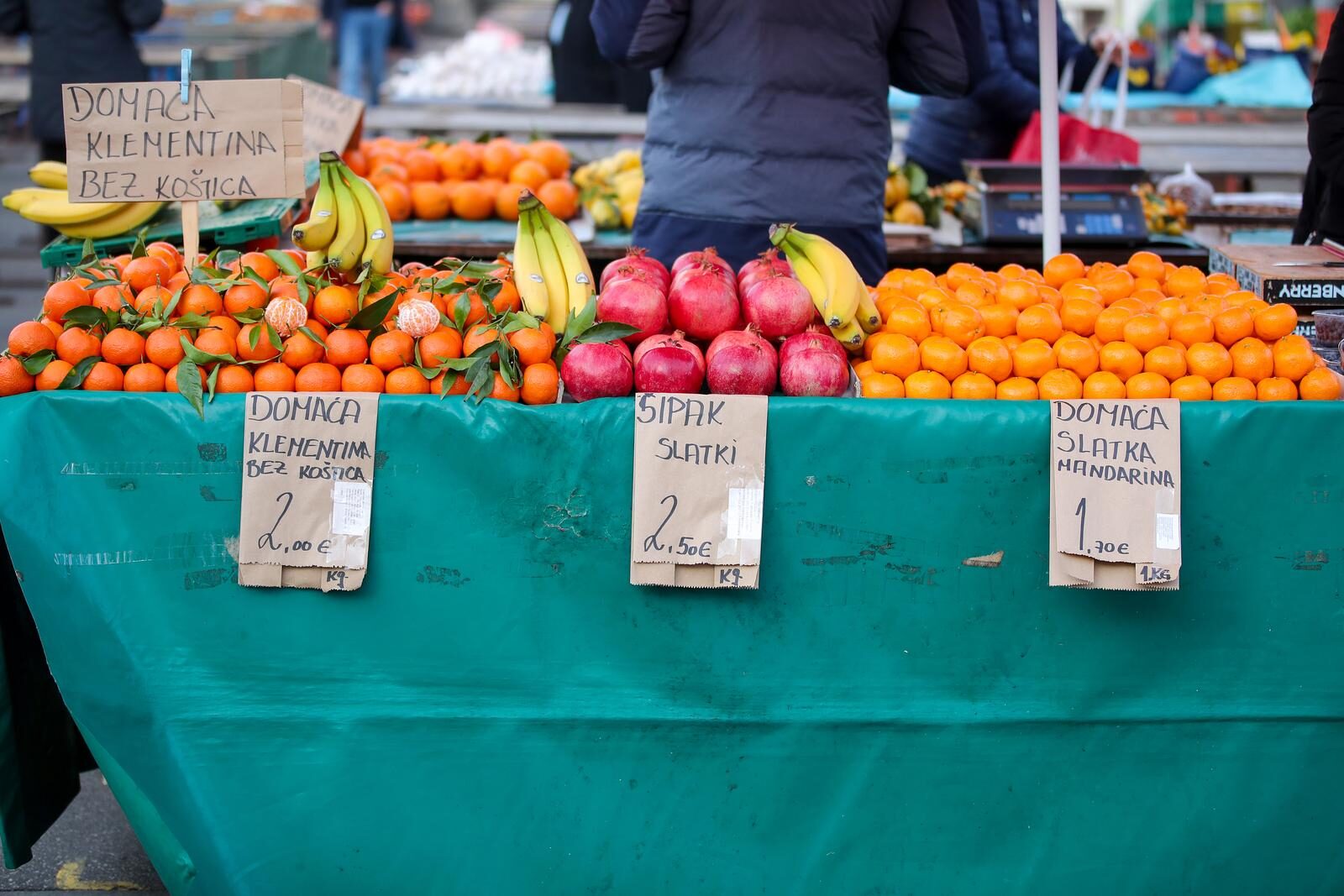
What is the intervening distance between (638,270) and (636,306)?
0.14 m

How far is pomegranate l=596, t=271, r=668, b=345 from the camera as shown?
90.7 inches

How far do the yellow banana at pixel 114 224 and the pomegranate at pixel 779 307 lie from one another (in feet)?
7.09

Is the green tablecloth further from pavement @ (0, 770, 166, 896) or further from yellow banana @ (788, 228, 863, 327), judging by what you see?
pavement @ (0, 770, 166, 896)

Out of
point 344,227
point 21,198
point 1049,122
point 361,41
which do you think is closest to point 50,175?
point 21,198

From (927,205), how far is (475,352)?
3.12 meters

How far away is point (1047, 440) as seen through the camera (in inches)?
85.4

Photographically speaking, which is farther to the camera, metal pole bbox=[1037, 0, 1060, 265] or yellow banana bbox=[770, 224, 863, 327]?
metal pole bbox=[1037, 0, 1060, 265]

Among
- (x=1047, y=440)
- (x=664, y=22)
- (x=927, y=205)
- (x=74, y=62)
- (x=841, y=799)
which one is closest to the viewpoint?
(x=1047, y=440)

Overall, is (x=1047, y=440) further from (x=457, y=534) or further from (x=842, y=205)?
(x=842, y=205)

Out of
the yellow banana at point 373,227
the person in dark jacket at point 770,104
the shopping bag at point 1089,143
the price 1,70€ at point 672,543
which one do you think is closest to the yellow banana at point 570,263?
the yellow banana at point 373,227

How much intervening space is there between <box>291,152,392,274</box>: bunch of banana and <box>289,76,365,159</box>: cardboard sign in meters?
1.72

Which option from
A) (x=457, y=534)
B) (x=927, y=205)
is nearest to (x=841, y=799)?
(x=457, y=534)

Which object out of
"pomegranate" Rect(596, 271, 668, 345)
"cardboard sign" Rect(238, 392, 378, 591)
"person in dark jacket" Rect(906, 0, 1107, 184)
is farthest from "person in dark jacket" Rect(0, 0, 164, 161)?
"pomegranate" Rect(596, 271, 668, 345)

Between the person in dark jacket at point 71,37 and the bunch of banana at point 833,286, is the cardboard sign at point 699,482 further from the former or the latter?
the person in dark jacket at point 71,37
